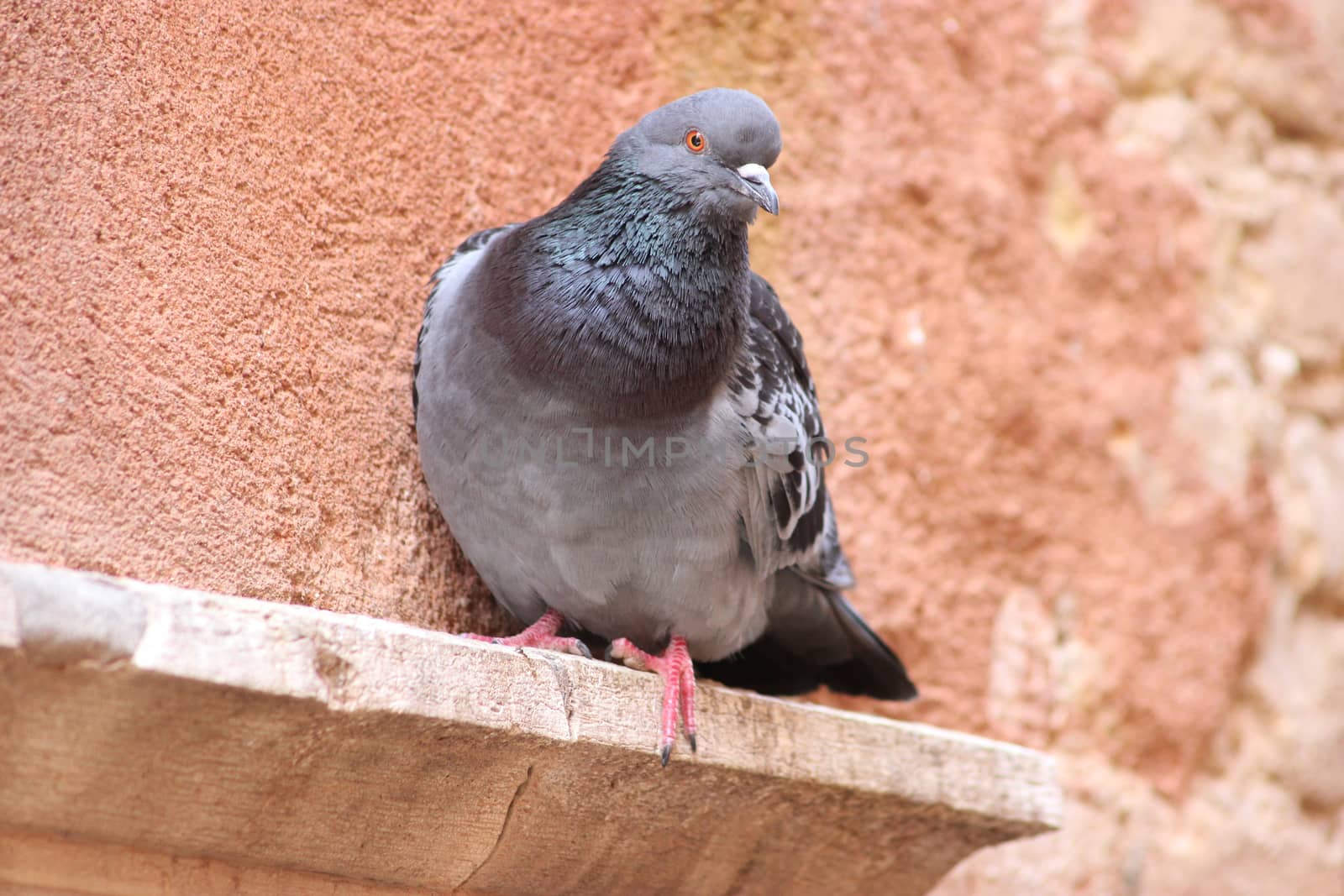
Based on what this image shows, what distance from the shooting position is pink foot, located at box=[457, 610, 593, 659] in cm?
242

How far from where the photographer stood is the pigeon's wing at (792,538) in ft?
8.38

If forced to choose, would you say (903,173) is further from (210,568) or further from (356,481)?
(210,568)

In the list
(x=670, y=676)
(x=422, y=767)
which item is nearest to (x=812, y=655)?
(x=670, y=676)

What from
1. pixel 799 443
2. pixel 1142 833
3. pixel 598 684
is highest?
pixel 799 443

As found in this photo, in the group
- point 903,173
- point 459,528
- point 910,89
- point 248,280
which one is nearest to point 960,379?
point 903,173

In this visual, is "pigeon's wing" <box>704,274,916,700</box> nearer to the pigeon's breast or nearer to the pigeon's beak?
the pigeon's breast

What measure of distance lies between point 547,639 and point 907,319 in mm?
1451

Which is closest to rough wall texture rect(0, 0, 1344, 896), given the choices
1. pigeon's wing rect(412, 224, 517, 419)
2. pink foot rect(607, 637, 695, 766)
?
pigeon's wing rect(412, 224, 517, 419)

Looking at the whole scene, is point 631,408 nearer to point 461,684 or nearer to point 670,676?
point 670,676

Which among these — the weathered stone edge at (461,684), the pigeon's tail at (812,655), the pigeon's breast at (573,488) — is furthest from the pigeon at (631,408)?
the pigeon's tail at (812,655)

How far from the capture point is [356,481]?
96.1 inches

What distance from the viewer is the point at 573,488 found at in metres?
2.34

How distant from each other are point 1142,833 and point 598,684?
200cm

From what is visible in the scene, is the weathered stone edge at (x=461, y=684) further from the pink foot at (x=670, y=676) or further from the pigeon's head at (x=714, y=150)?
the pigeon's head at (x=714, y=150)
